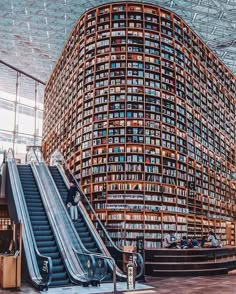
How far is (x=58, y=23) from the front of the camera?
66.5ft

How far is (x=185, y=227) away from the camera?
14.3 meters

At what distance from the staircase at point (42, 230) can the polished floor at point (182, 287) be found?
22.5 inches

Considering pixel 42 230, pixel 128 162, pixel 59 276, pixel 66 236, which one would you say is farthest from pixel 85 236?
pixel 128 162

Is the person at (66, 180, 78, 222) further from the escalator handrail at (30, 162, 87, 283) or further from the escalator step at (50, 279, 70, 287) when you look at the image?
the escalator step at (50, 279, 70, 287)

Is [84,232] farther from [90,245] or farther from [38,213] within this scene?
[38,213]

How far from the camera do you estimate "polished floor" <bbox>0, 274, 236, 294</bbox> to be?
25.7ft

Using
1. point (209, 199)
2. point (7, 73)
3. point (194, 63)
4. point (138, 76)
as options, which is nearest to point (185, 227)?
point (209, 199)

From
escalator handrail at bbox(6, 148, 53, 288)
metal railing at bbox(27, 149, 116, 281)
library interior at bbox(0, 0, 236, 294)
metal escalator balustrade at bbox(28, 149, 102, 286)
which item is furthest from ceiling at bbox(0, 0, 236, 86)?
metal escalator balustrade at bbox(28, 149, 102, 286)

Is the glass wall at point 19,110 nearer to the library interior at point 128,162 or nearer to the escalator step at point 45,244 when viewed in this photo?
the library interior at point 128,162

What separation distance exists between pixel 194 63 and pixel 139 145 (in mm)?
5020

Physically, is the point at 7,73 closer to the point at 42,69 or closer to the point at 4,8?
the point at 42,69

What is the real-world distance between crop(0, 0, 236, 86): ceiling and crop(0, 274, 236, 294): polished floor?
39.3 ft

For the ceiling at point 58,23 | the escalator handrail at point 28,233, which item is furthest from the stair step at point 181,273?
the ceiling at point 58,23

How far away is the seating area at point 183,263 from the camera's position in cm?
1055
